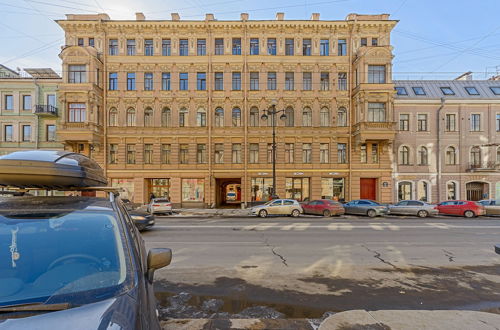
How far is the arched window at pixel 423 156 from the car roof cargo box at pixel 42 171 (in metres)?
28.0

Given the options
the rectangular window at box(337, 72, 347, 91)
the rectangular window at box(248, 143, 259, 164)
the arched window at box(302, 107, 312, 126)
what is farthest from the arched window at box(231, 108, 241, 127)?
the rectangular window at box(337, 72, 347, 91)

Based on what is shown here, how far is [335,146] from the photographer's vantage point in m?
24.4

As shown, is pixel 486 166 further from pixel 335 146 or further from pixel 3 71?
pixel 3 71

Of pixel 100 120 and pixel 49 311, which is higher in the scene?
pixel 100 120

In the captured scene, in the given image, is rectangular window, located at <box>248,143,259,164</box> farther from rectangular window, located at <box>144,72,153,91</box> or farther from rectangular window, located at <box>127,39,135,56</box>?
rectangular window, located at <box>127,39,135,56</box>

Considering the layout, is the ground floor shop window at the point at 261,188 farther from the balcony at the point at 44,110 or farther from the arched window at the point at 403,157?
the balcony at the point at 44,110

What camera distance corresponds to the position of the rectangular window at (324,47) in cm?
2511

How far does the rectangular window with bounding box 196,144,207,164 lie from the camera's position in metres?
24.6

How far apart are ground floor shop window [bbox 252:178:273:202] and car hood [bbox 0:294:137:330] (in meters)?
22.7

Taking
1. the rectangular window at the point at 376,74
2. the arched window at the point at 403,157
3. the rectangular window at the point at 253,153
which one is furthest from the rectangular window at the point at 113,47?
the arched window at the point at 403,157

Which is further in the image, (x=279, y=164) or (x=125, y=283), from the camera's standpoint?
(x=279, y=164)

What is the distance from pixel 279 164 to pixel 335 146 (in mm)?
5513

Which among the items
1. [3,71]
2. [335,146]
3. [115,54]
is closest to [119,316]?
[335,146]

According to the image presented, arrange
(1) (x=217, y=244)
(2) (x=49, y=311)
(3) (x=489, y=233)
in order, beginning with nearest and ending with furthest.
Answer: (2) (x=49, y=311)
(1) (x=217, y=244)
(3) (x=489, y=233)
